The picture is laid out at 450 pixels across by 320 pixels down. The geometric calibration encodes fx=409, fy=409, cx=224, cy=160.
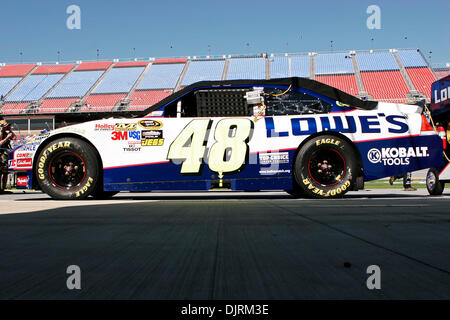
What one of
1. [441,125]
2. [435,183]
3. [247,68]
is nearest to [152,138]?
[441,125]

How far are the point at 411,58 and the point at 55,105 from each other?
35.3 meters

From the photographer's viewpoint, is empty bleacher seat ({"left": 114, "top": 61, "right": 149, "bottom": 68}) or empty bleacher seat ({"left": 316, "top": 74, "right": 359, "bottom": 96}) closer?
empty bleacher seat ({"left": 316, "top": 74, "right": 359, "bottom": 96})

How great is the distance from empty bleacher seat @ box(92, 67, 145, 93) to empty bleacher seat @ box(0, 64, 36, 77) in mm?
10067

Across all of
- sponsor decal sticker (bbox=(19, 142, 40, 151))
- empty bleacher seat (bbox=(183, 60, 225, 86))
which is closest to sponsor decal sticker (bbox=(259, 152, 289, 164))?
sponsor decal sticker (bbox=(19, 142, 40, 151))

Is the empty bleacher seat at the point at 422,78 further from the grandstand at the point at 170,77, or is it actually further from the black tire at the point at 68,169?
the black tire at the point at 68,169

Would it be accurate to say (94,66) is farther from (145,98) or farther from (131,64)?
(145,98)

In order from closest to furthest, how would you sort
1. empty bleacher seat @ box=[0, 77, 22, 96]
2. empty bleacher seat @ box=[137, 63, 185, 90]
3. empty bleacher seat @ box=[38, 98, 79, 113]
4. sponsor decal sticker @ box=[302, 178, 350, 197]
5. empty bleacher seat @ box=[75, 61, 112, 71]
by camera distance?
sponsor decal sticker @ box=[302, 178, 350, 197] → empty bleacher seat @ box=[38, 98, 79, 113] → empty bleacher seat @ box=[137, 63, 185, 90] → empty bleacher seat @ box=[0, 77, 22, 96] → empty bleacher seat @ box=[75, 61, 112, 71]

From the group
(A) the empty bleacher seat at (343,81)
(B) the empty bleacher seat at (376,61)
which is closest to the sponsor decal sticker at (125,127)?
(A) the empty bleacher seat at (343,81)

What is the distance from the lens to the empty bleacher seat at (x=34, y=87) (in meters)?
39.4

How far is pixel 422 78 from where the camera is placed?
1485 inches

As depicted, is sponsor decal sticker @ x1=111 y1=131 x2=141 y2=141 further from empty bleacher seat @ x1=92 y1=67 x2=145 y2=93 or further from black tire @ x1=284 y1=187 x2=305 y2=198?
empty bleacher seat @ x1=92 y1=67 x2=145 y2=93

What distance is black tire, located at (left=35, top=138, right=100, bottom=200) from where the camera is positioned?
18.2ft

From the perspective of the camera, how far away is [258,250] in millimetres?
2049
